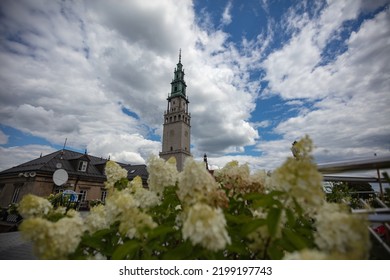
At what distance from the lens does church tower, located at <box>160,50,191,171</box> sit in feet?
140

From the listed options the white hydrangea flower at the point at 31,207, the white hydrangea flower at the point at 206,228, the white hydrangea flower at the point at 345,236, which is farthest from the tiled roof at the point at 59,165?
the white hydrangea flower at the point at 345,236

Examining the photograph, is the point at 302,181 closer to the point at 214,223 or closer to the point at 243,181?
the point at 214,223

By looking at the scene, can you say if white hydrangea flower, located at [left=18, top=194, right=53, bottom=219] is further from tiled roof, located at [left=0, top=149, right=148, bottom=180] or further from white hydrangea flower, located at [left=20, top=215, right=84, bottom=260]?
tiled roof, located at [left=0, top=149, right=148, bottom=180]

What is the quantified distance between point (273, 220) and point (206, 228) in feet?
1.04

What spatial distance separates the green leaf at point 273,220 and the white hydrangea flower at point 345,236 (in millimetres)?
195

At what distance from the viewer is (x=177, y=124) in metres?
45.3

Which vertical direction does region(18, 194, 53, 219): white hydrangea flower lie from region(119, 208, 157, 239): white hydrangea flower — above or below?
above

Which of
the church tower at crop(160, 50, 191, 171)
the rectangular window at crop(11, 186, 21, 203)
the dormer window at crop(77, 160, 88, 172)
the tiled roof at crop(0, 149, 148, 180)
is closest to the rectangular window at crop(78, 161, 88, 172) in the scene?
the dormer window at crop(77, 160, 88, 172)

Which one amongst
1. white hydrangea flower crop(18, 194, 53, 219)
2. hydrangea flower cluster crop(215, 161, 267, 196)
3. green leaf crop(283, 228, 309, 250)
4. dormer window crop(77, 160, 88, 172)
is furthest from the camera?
dormer window crop(77, 160, 88, 172)

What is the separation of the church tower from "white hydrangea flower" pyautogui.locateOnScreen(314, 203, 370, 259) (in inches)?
1543

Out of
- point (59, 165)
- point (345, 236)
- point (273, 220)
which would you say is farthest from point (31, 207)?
point (59, 165)

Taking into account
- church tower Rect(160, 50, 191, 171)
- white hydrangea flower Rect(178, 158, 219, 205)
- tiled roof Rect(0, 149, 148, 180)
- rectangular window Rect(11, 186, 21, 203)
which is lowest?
rectangular window Rect(11, 186, 21, 203)
